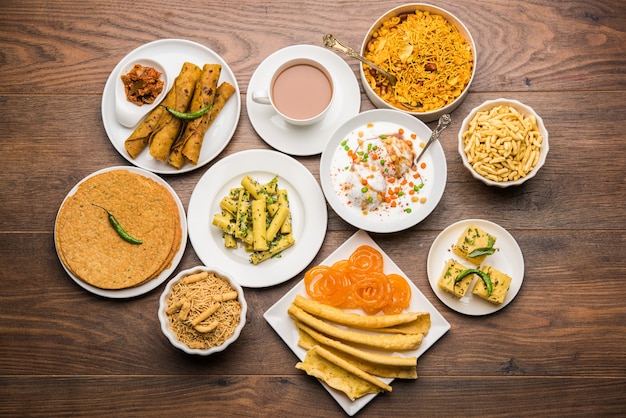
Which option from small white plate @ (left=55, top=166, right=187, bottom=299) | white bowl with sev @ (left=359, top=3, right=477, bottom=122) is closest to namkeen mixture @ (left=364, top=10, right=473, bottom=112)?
white bowl with sev @ (left=359, top=3, right=477, bottom=122)

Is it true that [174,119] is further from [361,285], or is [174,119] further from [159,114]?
[361,285]

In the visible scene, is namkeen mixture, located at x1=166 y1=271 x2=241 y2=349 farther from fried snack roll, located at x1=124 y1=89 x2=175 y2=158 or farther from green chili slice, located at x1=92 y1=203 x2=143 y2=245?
fried snack roll, located at x1=124 y1=89 x2=175 y2=158

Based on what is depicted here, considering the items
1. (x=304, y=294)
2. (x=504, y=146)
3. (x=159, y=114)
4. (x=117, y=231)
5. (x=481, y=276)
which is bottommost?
(x=304, y=294)

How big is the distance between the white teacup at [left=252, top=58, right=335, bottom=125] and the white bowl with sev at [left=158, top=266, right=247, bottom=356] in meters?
0.81

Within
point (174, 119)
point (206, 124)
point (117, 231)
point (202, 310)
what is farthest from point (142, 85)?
point (202, 310)

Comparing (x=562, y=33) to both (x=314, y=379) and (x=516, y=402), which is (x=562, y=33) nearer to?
(x=516, y=402)

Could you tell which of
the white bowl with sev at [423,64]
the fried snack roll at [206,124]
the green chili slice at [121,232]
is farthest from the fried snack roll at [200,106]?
the white bowl with sev at [423,64]

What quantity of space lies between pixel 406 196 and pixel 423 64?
2.09ft

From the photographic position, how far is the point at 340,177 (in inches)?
104

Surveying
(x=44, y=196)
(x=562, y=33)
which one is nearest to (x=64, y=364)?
(x=44, y=196)

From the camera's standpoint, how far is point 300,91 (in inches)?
105

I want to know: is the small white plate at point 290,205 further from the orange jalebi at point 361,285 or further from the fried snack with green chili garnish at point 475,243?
the fried snack with green chili garnish at point 475,243

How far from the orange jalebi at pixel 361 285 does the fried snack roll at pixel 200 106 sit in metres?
0.83

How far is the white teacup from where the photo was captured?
2629mm
